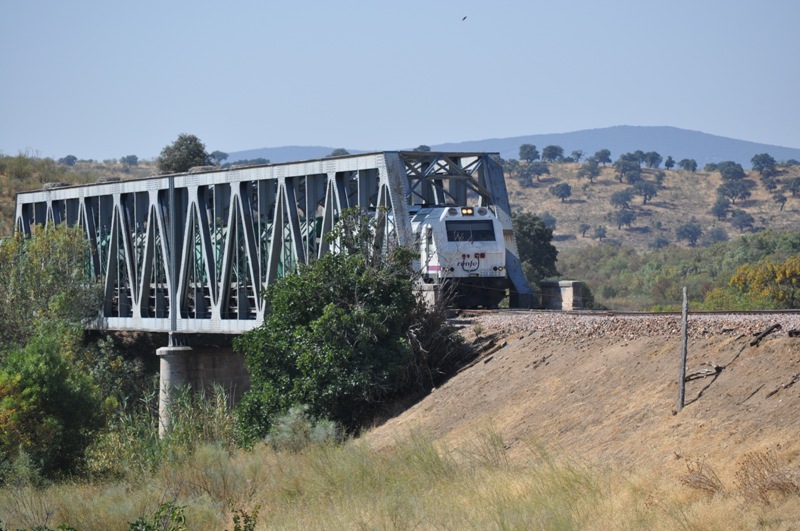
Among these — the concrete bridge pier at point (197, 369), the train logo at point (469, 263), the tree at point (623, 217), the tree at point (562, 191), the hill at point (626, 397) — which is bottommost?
the concrete bridge pier at point (197, 369)

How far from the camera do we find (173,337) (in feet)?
136

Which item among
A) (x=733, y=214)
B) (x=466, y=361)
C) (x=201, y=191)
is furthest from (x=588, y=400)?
(x=733, y=214)

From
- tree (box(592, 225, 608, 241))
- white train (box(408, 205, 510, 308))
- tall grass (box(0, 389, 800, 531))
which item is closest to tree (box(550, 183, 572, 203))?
tree (box(592, 225, 608, 241))

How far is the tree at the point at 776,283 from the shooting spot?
43562 millimetres

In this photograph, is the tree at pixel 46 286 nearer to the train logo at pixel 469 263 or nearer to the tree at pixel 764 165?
the train logo at pixel 469 263

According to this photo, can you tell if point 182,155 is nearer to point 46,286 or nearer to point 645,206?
point 46,286

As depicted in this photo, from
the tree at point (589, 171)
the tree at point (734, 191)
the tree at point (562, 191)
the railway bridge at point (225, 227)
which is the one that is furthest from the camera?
the tree at point (589, 171)

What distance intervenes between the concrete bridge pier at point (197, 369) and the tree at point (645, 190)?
99.5m

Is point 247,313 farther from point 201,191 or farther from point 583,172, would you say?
point 583,172

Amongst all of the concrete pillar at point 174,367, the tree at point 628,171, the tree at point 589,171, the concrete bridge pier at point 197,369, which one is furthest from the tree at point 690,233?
the concrete pillar at point 174,367

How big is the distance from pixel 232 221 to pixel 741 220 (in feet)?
315

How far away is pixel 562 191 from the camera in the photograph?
13938 cm

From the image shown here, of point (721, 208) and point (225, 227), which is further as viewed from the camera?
point (721, 208)

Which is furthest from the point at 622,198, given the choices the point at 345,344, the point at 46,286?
the point at 345,344
